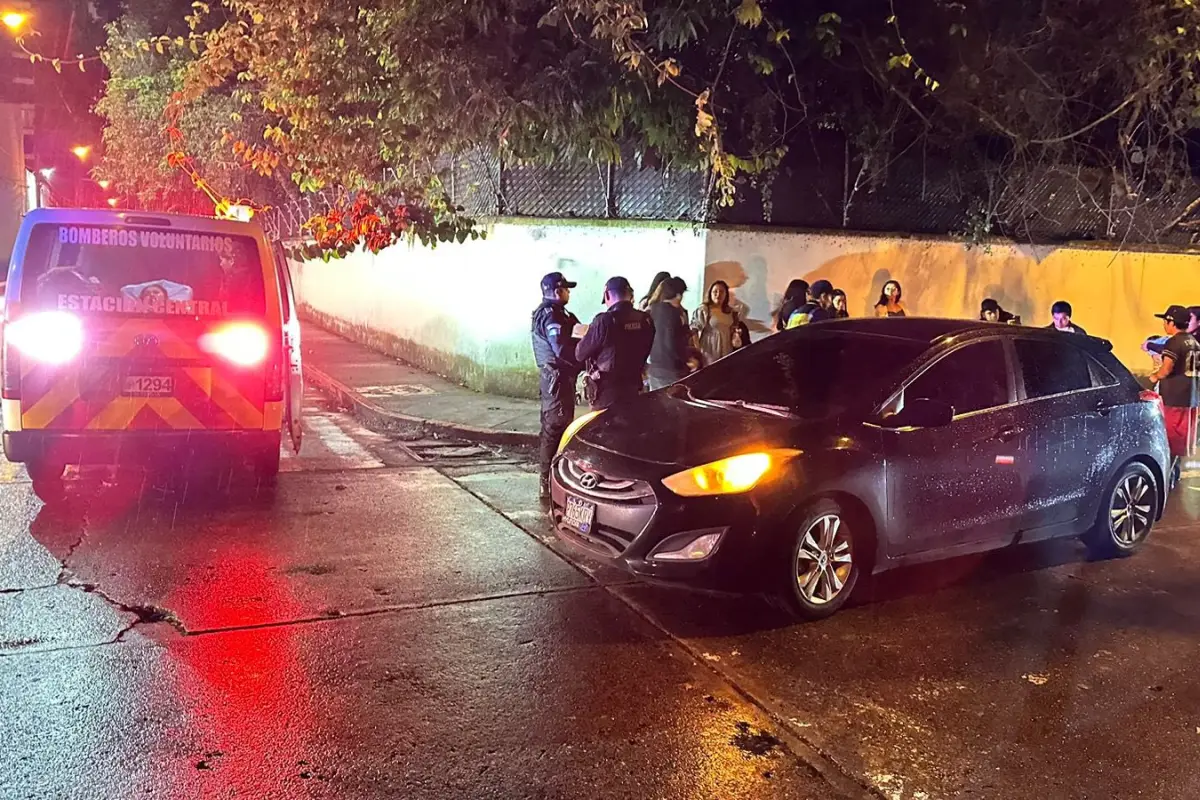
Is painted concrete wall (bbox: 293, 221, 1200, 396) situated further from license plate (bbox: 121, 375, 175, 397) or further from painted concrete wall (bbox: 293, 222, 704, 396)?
license plate (bbox: 121, 375, 175, 397)

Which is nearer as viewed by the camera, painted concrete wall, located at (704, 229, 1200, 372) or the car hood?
the car hood

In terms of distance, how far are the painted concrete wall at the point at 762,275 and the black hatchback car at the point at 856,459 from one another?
4.78 meters

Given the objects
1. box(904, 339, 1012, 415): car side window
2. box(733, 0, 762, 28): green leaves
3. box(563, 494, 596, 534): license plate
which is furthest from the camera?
box(733, 0, 762, 28): green leaves

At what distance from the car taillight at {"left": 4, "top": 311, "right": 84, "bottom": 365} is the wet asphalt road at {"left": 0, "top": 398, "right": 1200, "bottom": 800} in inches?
41.3

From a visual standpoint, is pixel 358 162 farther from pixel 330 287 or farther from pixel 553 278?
pixel 330 287

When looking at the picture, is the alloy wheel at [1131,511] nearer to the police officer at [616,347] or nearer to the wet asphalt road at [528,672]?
the wet asphalt road at [528,672]

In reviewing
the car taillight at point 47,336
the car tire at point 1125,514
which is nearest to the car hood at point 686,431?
the car tire at point 1125,514

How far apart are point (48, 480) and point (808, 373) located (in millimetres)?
5294

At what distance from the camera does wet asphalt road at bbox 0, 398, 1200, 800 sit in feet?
11.7

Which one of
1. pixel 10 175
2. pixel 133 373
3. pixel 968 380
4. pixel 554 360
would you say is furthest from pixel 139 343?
pixel 10 175

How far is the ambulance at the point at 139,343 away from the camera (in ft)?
21.0

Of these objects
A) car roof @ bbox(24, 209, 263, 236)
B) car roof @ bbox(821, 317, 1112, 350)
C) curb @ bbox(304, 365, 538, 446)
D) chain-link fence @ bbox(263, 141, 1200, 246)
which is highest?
chain-link fence @ bbox(263, 141, 1200, 246)

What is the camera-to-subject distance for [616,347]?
23.0 ft

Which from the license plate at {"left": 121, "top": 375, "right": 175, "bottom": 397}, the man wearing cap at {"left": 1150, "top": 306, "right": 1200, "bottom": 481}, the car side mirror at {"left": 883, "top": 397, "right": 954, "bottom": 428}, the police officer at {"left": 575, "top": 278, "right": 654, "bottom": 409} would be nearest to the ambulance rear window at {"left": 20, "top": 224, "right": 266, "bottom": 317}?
the license plate at {"left": 121, "top": 375, "right": 175, "bottom": 397}
